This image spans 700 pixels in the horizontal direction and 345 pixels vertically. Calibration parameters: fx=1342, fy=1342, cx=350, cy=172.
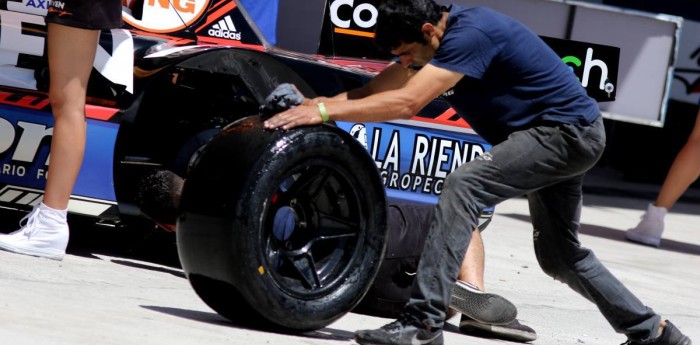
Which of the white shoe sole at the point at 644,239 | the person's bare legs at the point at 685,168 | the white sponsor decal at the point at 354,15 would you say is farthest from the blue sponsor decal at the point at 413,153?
the white shoe sole at the point at 644,239

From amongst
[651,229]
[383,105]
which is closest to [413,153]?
[383,105]

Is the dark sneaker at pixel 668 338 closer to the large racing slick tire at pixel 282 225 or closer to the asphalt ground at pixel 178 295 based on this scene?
the asphalt ground at pixel 178 295

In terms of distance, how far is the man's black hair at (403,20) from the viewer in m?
4.47

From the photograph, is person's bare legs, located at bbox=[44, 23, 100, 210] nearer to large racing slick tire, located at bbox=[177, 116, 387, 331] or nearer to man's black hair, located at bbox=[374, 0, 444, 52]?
large racing slick tire, located at bbox=[177, 116, 387, 331]

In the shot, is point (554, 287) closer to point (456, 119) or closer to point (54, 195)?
point (456, 119)

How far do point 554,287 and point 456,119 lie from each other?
1257 mm

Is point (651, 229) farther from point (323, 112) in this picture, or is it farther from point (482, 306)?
point (323, 112)

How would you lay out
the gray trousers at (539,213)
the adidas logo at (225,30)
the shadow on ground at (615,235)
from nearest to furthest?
1. the gray trousers at (539,213)
2. the adidas logo at (225,30)
3. the shadow on ground at (615,235)

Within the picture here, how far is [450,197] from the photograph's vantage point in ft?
15.0

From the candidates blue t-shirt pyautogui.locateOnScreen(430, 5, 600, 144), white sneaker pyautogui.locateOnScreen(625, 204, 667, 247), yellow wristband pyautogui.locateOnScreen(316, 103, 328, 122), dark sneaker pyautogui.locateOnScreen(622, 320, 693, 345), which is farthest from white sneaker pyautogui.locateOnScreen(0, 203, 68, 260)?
white sneaker pyautogui.locateOnScreen(625, 204, 667, 247)

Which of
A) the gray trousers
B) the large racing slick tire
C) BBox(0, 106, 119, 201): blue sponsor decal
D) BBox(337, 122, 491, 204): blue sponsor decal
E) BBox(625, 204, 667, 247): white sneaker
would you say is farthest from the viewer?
BBox(625, 204, 667, 247): white sneaker

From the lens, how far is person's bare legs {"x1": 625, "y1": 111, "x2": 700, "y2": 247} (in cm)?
884

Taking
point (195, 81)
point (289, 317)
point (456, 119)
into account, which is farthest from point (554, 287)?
point (289, 317)

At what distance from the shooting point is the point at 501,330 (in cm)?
520
